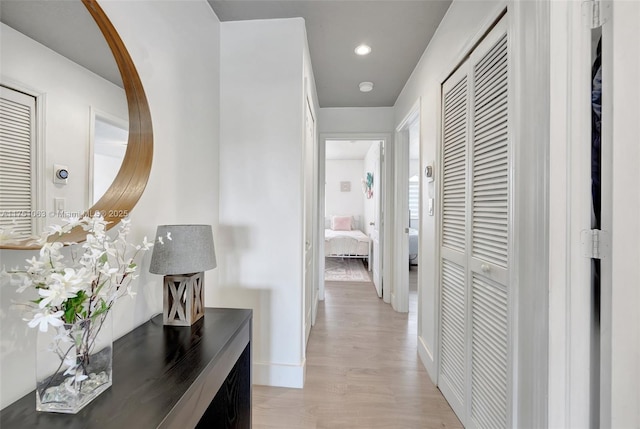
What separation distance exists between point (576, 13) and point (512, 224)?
70 centimetres

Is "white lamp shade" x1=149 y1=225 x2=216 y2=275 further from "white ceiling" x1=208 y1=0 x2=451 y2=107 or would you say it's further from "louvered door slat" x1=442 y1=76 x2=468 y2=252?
"white ceiling" x1=208 y1=0 x2=451 y2=107

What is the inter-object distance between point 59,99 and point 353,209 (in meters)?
6.70

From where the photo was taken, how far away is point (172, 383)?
2.42 ft

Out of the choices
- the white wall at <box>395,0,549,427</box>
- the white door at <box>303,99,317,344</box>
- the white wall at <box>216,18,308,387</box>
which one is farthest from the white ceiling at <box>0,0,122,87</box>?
the white wall at <box>395,0,549,427</box>

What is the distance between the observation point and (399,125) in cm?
307

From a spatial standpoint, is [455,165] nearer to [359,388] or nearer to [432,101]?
[432,101]

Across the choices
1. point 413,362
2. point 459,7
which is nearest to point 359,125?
point 459,7

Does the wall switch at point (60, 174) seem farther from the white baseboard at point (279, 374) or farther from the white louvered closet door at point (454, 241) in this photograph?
the white louvered closet door at point (454, 241)

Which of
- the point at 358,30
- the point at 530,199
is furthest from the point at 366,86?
the point at 530,199

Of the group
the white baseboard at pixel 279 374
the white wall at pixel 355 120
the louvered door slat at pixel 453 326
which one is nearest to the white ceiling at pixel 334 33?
the white wall at pixel 355 120

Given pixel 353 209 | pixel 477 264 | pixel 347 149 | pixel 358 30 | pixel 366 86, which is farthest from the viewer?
pixel 353 209

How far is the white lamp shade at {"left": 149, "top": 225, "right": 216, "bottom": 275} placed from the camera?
107cm

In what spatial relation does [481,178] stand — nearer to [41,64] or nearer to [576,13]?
[576,13]

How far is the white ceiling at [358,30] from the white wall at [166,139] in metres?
0.38
